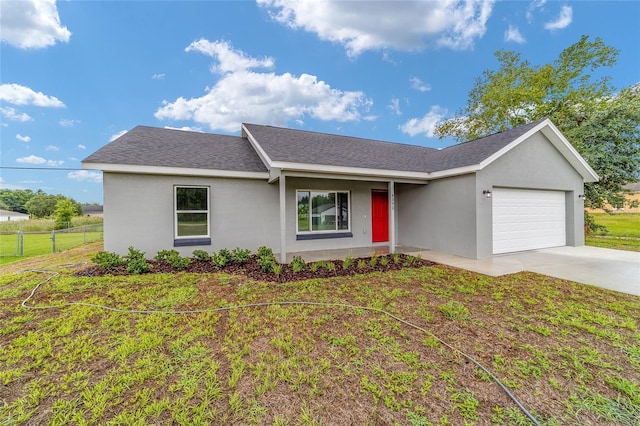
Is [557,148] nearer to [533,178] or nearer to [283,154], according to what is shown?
[533,178]

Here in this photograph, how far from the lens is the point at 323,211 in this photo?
32.3ft

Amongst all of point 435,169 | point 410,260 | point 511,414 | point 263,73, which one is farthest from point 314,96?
point 511,414

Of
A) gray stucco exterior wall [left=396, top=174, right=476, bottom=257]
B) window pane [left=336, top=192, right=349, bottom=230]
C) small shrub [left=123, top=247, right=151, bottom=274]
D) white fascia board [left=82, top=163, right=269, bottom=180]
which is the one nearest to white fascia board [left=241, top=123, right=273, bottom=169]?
white fascia board [left=82, top=163, right=269, bottom=180]

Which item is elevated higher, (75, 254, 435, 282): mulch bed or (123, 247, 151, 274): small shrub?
(123, 247, 151, 274): small shrub

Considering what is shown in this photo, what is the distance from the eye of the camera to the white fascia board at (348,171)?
7.07 metres

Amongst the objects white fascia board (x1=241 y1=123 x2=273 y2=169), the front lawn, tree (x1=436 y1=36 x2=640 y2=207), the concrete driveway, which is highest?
tree (x1=436 y1=36 x2=640 y2=207)

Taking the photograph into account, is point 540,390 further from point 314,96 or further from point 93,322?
point 314,96

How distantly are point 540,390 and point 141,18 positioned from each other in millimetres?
16124

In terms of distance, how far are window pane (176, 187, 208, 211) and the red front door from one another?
20.7ft

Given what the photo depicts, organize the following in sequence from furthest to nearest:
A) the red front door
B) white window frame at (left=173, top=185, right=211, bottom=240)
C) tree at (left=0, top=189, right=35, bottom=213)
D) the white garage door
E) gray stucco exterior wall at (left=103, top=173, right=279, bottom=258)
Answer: tree at (left=0, top=189, right=35, bottom=213) < the red front door < the white garage door < white window frame at (left=173, top=185, right=211, bottom=240) < gray stucco exterior wall at (left=103, top=173, right=279, bottom=258)

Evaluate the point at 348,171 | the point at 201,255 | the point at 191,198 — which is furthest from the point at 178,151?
the point at 348,171

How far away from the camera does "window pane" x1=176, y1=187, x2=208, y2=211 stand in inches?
310

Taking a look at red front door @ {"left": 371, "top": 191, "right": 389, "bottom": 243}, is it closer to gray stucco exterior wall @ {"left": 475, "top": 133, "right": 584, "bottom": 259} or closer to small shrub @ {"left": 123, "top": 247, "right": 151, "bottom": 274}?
gray stucco exterior wall @ {"left": 475, "top": 133, "right": 584, "bottom": 259}

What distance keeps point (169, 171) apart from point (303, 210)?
4.40 metres
